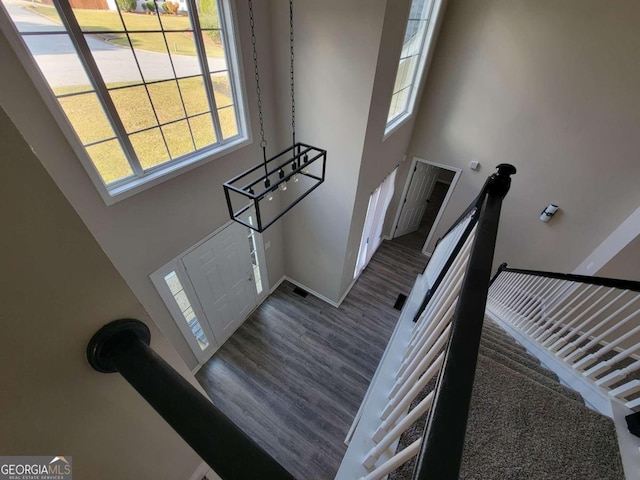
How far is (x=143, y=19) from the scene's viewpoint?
190 cm

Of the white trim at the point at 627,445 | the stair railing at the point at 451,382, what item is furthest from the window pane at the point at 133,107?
the white trim at the point at 627,445

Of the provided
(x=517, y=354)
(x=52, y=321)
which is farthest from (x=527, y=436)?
(x=52, y=321)

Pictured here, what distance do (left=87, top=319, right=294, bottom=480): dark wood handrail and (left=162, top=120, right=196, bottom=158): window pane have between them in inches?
85.5

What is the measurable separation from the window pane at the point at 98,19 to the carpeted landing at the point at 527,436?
9.63ft

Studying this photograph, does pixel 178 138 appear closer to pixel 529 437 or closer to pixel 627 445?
pixel 529 437

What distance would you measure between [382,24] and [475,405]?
9.70ft

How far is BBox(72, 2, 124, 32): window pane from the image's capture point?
1625 mm

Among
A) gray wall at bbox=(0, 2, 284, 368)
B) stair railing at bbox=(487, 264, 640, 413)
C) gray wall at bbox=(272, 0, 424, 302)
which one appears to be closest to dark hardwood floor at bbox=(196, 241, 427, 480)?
gray wall at bbox=(0, 2, 284, 368)

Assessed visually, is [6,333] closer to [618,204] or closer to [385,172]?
[385,172]

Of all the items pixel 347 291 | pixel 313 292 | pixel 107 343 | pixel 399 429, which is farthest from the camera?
pixel 347 291

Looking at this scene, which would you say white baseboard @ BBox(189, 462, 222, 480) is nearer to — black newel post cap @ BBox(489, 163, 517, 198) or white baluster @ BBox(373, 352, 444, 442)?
white baluster @ BBox(373, 352, 444, 442)

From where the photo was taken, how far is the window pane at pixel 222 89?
8.33 feet

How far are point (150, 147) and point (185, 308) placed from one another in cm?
188

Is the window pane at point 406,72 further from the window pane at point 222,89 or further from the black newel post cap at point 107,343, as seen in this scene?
the black newel post cap at point 107,343
